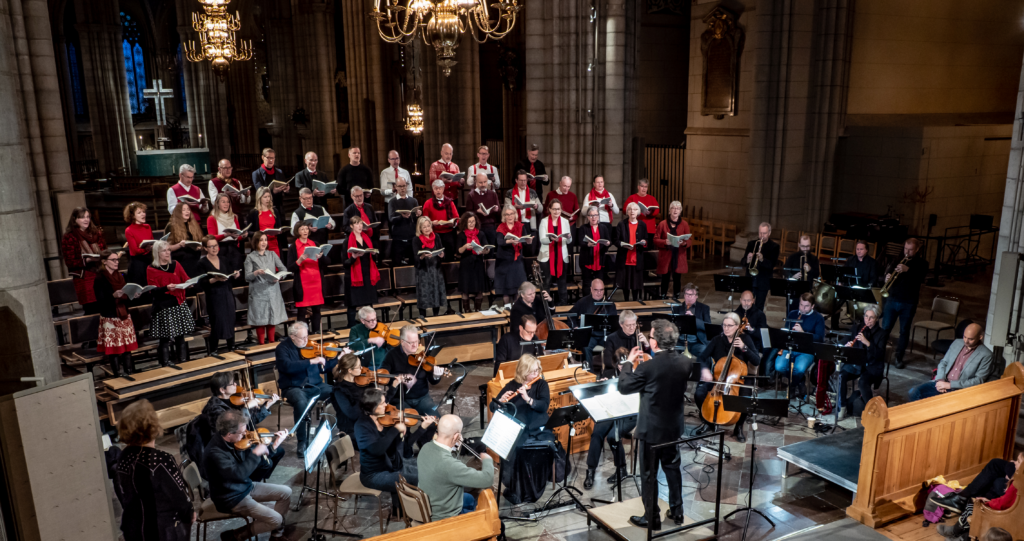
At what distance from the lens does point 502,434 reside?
5832mm

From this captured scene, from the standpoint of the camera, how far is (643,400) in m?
5.96

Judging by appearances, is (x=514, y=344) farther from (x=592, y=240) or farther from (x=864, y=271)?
(x=864, y=271)

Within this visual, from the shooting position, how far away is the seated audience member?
5.98m

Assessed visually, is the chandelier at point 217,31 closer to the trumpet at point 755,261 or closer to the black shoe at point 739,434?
the trumpet at point 755,261

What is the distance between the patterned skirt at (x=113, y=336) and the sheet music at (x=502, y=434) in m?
4.63

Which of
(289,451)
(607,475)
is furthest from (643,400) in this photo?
(289,451)

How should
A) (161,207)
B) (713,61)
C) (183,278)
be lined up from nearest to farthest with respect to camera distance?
(183,278), (713,61), (161,207)

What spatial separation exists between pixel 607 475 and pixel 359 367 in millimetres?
2587

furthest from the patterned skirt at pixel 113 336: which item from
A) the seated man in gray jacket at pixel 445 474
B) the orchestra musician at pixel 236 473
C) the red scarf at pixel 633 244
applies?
the red scarf at pixel 633 244

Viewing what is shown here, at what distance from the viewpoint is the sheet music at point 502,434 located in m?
5.73

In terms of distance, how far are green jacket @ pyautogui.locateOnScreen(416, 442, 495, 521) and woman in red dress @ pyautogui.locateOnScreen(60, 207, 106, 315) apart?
565 cm

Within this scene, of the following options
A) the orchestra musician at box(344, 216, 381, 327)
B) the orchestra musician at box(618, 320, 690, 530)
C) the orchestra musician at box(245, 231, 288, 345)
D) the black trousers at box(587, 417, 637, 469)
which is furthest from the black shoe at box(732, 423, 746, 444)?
the orchestra musician at box(245, 231, 288, 345)

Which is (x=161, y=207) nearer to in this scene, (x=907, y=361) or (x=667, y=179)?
(x=667, y=179)

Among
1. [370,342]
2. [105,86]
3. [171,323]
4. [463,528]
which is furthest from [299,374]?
[105,86]
